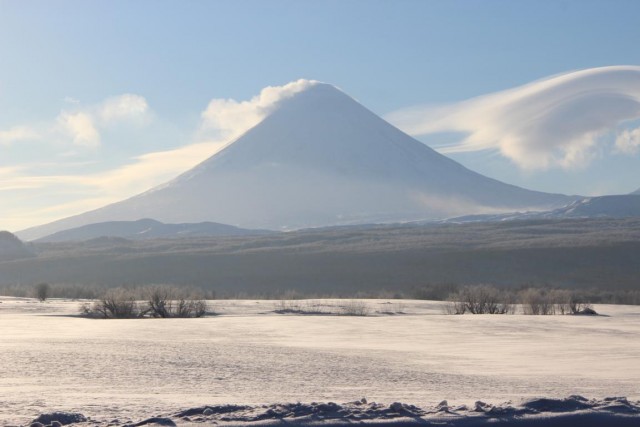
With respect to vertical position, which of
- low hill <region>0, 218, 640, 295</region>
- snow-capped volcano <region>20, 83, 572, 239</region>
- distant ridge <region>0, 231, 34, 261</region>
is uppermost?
snow-capped volcano <region>20, 83, 572, 239</region>

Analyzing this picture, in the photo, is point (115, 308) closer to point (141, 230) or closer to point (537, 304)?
point (537, 304)

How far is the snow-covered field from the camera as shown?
8.41 meters

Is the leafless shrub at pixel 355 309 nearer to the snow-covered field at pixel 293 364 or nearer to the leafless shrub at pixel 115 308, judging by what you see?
the snow-covered field at pixel 293 364

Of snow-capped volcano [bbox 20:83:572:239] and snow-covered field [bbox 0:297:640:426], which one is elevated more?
snow-capped volcano [bbox 20:83:572:239]

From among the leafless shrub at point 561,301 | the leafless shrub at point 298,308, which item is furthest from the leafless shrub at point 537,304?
the leafless shrub at point 298,308

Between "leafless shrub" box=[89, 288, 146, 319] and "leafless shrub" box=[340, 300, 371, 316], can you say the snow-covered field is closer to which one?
"leafless shrub" box=[89, 288, 146, 319]

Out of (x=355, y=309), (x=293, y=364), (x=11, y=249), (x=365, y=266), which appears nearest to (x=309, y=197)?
(x=11, y=249)

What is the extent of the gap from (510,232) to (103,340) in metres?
73.4

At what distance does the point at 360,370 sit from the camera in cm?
1114

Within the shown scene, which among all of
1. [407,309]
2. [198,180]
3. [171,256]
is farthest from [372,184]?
[407,309]

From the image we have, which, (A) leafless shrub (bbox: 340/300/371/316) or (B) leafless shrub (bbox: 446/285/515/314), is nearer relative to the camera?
(A) leafless shrub (bbox: 340/300/371/316)

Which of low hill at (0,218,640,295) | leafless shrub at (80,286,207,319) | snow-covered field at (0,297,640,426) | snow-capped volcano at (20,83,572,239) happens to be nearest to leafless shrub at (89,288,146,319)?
leafless shrub at (80,286,207,319)

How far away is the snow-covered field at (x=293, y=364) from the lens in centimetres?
841

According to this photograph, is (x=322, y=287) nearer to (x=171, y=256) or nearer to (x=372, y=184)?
(x=171, y=256)
